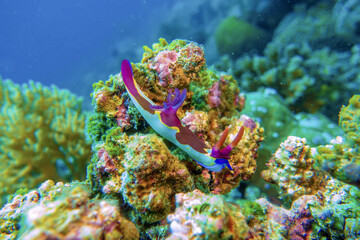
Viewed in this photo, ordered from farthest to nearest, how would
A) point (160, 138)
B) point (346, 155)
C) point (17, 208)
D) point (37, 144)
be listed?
1. point (37, 144)
2. point (17, 208)
3. point (160, 138)
4. point (346, 155)

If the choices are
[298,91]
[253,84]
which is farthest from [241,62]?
[298,91]

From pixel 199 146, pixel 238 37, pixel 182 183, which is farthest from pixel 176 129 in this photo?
pixel 238 37

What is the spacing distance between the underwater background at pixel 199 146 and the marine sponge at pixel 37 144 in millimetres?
23

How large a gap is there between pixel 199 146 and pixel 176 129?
32 centimetres

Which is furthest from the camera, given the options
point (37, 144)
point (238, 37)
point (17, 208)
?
point (238, 37)

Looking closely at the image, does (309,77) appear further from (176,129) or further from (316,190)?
(176,129)

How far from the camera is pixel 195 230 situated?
1.20m

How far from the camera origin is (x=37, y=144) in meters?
4.13

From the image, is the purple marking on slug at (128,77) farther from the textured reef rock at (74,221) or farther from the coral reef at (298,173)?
the coral reef at (298,173)

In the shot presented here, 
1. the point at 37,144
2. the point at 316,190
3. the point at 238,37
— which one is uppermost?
the point at 238,37

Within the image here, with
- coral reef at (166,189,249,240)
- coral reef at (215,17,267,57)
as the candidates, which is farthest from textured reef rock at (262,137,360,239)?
coral reef at (215,17,267,57)

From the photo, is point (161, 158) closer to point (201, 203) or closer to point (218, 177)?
point (201, 203)

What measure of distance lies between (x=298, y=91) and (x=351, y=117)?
10.8 ft

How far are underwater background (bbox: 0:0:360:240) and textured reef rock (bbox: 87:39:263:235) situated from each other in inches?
0.6
